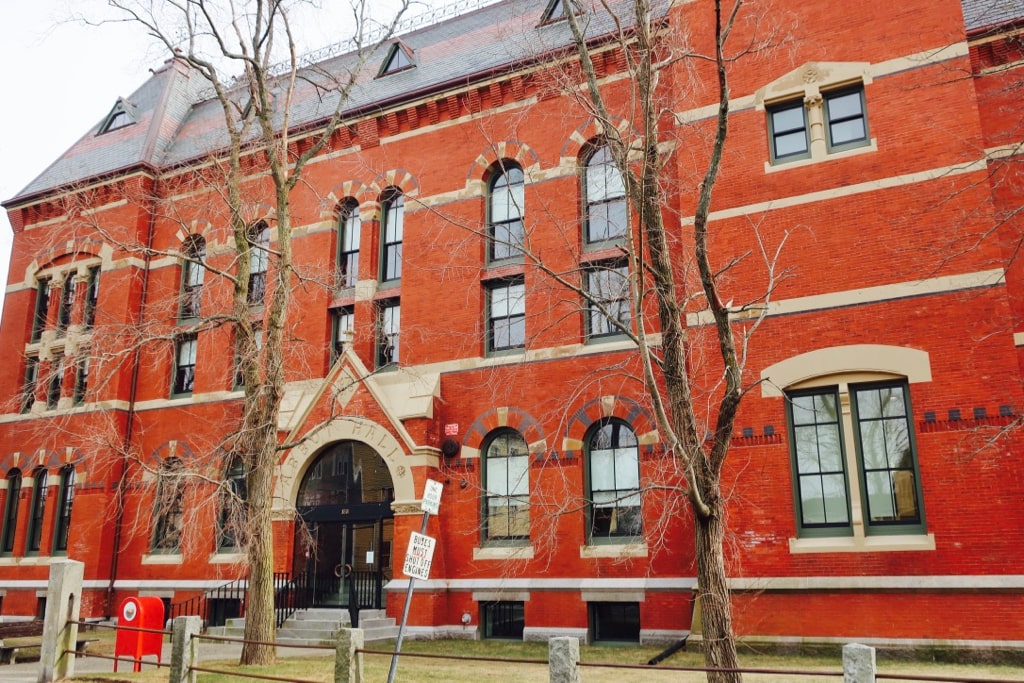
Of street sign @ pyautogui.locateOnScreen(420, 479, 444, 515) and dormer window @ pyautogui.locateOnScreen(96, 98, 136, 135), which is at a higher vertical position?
dormer window @ pyautogui.locateOnScreen(96, 98, 136, 135)

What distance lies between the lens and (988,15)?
16031mm

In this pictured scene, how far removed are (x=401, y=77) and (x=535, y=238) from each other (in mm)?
7220

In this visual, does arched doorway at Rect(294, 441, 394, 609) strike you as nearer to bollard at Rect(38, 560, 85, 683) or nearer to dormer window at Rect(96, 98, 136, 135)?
bollard at Rect(38, 560, 85, 683)

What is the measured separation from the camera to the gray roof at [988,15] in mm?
15633

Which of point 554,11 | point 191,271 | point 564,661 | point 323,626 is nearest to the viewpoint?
point 564,661

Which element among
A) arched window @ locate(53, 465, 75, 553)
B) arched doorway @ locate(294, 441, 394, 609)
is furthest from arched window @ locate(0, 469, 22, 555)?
arched doorway @ locate(294, 441, 394, 609)

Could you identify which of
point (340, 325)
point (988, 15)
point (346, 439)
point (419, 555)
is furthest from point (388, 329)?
point (988, 15)

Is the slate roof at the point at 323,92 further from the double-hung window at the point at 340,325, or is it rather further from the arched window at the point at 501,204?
the double-hung window at the point at 340,325

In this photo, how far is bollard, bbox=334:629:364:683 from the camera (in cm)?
895

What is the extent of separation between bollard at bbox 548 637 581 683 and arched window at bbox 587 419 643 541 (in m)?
8.75

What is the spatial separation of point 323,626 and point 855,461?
10412 mm

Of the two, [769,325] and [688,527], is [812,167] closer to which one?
[769,325]

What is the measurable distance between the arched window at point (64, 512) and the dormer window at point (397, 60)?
13838mm

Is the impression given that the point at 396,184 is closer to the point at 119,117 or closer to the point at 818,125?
the point at 818,125
